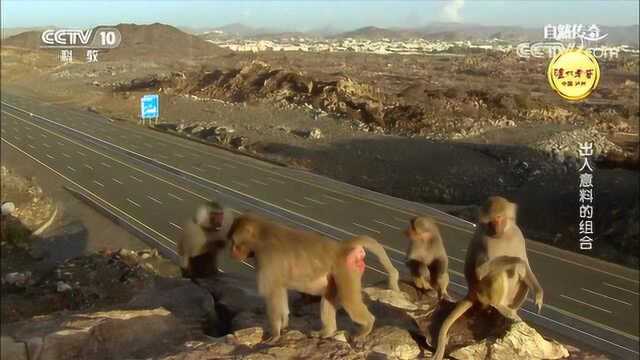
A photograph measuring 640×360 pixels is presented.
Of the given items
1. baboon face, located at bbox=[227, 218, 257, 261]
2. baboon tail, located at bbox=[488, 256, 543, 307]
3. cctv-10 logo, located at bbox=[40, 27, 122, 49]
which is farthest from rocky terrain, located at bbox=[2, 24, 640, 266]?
baboon face, located at bbox=[227, 218, 257, 261]

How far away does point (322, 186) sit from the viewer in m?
19.3

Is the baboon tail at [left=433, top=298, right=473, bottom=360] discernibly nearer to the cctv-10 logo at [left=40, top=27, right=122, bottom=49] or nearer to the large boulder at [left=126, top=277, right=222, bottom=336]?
the large boulder at [left=126, top=277, right=222, bottom=336]

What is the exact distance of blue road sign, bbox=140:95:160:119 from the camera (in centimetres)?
2176

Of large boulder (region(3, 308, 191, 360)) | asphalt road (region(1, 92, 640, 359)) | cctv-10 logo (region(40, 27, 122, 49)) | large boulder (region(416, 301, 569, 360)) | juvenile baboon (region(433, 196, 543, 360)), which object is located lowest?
asphalt road (region(1, 92, 640, 359))

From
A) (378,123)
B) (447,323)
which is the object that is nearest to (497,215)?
(447,323)

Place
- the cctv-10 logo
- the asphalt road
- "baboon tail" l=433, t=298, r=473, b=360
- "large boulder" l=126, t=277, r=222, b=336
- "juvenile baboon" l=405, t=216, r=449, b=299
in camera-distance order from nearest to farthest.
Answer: "baboon tail" l=433, t=298, r=473, b=360, "large boulder" l=126, t=277, r=222, b=336, "juvenile baboon" l=405, t=216, r=449, b=299, the asphalt road, the cctv-10 logo

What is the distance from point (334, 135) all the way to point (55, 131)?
30.2 feet

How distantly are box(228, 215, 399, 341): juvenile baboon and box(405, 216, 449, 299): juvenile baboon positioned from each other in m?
1.34

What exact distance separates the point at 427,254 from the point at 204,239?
6.71ft

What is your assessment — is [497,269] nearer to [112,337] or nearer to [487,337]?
[487,337]

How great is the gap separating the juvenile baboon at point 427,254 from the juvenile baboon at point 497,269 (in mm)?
1029

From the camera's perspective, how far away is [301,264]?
512cm

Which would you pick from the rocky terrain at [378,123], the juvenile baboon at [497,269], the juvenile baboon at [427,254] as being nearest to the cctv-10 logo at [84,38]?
the rocky terrain at [378,123]

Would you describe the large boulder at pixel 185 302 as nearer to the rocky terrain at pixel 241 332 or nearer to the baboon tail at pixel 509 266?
the rocky terrain at pixel 241 332
